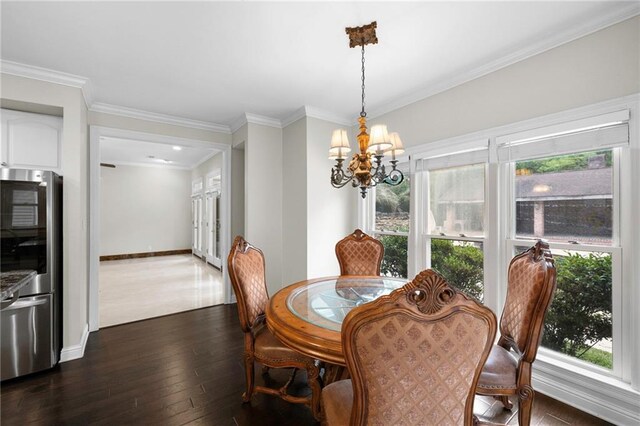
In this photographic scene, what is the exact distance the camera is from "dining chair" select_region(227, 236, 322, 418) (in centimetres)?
174

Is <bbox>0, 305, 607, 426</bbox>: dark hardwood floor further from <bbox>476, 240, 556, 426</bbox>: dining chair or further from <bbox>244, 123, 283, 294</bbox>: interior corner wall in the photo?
<bbox>244, 123, 283, 294</bbox>: interior corner wall

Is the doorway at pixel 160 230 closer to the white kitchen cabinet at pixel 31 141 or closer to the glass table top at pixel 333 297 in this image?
the white kitchen cabinet at pixel 31 141

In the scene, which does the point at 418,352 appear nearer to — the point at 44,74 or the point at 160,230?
the point at 44,74

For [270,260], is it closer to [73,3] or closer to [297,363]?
[297,363]

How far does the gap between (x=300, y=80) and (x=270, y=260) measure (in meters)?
2.38

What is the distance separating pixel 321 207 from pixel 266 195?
2.81ft

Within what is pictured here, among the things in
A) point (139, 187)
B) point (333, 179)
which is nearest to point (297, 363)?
point (333, 179)

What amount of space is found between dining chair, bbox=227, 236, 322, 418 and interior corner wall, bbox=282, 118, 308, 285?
1.42 metres

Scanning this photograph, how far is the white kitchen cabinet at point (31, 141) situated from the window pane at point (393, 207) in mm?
3533

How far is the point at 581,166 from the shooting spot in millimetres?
2072

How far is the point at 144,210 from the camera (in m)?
8.11

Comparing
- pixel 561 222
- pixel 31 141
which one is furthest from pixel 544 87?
pixel 31 141

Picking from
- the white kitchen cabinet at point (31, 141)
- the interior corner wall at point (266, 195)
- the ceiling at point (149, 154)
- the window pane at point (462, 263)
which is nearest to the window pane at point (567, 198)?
the window pane at point (462, 263)

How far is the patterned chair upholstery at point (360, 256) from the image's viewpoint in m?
2.87
